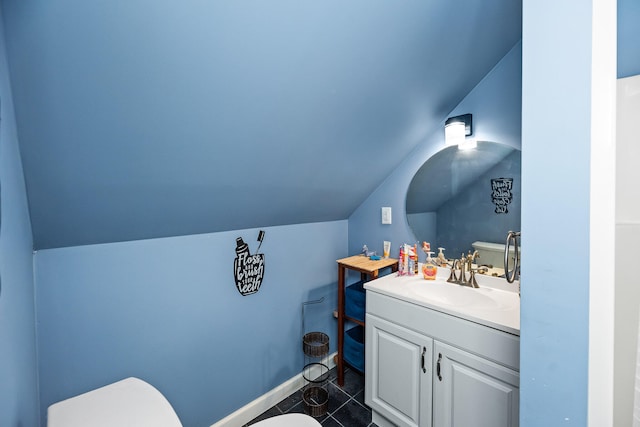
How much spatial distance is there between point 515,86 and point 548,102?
0.96 meters

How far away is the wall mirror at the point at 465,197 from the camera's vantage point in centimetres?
155

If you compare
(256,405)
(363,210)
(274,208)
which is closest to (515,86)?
(363,210)

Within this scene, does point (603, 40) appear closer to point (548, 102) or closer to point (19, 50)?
point (548, 102)

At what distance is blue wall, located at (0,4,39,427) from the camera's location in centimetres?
65

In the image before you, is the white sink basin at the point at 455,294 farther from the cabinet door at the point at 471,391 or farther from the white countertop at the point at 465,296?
the cabinet door at the point at 471,391

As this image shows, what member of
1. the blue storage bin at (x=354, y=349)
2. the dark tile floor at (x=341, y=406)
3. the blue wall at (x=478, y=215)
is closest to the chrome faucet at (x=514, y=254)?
the blue wall at (x=478, y=215)

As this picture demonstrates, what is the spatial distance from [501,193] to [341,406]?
1692mm

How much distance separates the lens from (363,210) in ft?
7.47

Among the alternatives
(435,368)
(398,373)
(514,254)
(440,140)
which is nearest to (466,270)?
(514,254)

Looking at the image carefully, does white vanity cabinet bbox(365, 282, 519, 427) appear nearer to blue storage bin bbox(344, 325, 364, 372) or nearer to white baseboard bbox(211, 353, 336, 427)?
blue storage bin bbox(344, 325, 364, 372)

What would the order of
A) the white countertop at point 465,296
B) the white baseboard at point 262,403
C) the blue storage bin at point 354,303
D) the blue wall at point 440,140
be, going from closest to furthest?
the white countertop at point 465,296 → the blue wall at point 440,140 → the white baseboard at point 262,403 → the blue storage bin at point 354,303

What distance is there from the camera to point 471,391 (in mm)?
1236

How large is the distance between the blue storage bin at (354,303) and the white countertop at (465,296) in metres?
0.33

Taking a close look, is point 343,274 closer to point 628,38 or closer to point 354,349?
point 354,349
